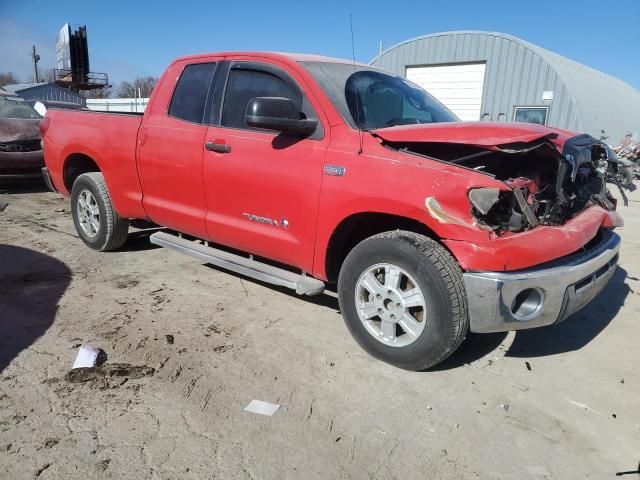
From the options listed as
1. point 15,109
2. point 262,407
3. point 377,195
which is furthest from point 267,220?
point 15,109

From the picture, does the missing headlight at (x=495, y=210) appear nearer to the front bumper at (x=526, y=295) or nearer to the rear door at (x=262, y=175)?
the front bumper at (x=526, y=295)

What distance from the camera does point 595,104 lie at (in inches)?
699

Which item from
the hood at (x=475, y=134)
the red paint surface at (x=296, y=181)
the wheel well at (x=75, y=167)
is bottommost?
the wheel well at (x=75, y=167)

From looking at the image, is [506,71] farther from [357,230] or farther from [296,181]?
[296,181]

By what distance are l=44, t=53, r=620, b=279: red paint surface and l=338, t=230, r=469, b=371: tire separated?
0.15 meters

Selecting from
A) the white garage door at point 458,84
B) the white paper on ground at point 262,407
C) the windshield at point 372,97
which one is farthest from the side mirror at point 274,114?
the white garage door at point 458,84

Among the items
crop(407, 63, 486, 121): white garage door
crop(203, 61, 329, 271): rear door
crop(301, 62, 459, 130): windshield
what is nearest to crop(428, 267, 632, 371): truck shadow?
crop(203, 61, 329, 271): rear door

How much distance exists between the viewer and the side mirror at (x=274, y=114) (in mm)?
3133

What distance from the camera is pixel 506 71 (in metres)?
16.2

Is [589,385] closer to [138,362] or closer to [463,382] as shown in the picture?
[463,382]

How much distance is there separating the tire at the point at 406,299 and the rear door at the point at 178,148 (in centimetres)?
157

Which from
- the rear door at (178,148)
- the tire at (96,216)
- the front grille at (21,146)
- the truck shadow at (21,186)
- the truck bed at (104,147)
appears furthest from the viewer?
the truck shadow at (21,186)

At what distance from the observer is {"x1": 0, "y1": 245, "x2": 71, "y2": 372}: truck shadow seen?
10.9 ft

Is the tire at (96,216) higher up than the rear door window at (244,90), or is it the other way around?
the rear door window at (244,90)
